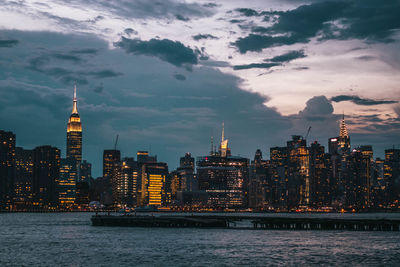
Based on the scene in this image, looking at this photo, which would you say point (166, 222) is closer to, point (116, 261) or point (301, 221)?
point (301, 221)

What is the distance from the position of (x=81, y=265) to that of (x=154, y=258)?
1227cm

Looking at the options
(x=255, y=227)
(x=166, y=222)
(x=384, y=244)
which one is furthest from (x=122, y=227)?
(x=384, y=244)

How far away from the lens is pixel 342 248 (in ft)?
342

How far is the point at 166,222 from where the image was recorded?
548ft

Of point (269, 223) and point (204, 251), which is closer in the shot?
point (204, 251)

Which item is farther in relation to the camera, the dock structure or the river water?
the dock structure

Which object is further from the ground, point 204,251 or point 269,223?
point 269,223

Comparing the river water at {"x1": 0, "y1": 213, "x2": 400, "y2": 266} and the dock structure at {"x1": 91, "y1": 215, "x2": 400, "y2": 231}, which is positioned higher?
the dock structure at {"x1": 91, "y1": 215, "x2": 400, "y2": 231}

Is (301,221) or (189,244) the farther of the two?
(301,221)

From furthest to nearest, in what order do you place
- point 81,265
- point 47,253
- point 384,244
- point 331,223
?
1. point 331,223
2. point 384,244
3. point 47,253
4. point 81,265

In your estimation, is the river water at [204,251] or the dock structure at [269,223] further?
the dock structure at [269,223]

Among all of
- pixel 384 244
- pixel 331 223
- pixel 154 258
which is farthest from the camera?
pixel 331 223

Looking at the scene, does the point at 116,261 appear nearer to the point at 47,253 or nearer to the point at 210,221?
the point at 47,253

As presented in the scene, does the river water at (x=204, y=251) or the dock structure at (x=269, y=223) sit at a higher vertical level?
the dock structure at (x=269, y=223)
